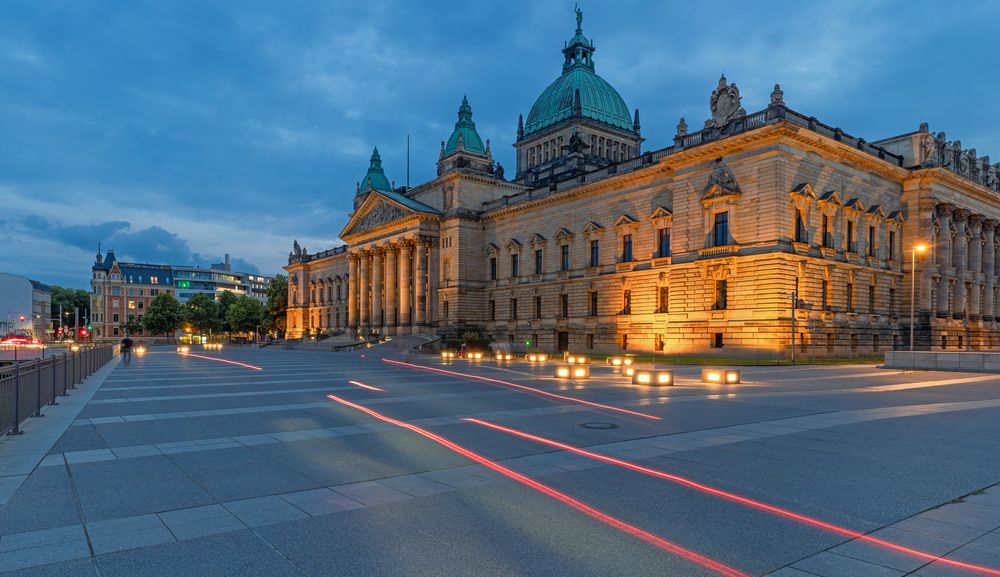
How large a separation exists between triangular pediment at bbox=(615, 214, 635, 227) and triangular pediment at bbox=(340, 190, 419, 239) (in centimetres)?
2808

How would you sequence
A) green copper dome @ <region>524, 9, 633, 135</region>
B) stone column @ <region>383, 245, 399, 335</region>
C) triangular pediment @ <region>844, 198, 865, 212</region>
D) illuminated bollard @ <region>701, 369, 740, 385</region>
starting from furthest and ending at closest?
green copper dome @ <region>524, 9, 633, 135</region> < stone column @ <region>383, 245, 399, 335</region> < triangular pediment @ <region>844, 198, 865, 212</region> < illuminated bollard @ <region>701, 369, 740, 385</region>

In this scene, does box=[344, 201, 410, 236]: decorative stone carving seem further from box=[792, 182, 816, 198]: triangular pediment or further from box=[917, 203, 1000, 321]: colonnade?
box=[917, 203, 1000, 321]: colonnade

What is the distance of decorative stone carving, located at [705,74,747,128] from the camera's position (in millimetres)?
49344

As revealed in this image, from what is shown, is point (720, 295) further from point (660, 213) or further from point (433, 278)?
point (433, 278)

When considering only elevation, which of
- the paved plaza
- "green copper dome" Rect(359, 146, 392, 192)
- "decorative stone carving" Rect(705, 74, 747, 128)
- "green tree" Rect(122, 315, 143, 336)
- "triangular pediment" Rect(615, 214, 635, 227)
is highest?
"green copper dome" Rect(359, 146, 392, 192)

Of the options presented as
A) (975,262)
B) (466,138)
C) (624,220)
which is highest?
(466,138)

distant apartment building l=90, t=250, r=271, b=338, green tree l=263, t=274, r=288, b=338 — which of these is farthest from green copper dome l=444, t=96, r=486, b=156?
distant apartment building l=90, t=250, r=271, b=338

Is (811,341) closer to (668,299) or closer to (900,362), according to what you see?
(900,362)

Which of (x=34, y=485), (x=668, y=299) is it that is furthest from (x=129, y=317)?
(x=34, y=485)

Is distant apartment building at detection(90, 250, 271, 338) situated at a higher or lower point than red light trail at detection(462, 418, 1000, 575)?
higher

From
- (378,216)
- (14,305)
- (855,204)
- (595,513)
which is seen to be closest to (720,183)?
(855,204)

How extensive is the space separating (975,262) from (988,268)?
11.2 feet

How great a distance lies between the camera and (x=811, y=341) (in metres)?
44.8

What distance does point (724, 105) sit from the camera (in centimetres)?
Answer: 5038
